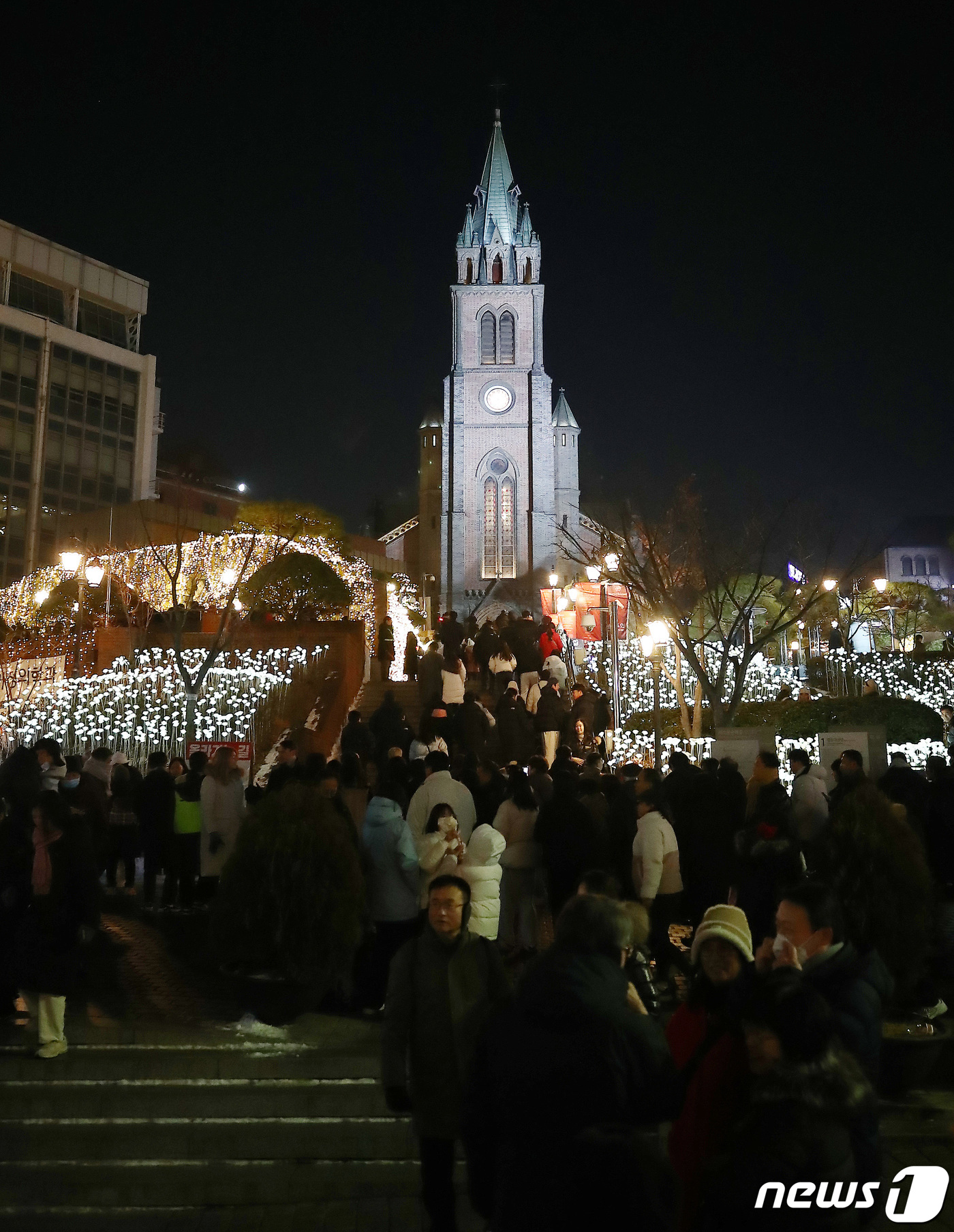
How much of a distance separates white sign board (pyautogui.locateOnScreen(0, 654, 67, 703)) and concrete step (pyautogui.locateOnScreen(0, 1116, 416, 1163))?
59.9 ft

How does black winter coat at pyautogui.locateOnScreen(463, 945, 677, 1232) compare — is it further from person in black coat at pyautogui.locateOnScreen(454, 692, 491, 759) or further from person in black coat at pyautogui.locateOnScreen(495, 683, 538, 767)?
person in black coat at pyautogui.locateOnScreen(495, 683, 538, 767)

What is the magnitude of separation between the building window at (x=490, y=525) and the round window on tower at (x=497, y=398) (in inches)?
157

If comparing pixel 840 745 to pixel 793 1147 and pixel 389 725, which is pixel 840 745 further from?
pixel 793 1147

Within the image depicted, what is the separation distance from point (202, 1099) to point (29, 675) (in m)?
23.6

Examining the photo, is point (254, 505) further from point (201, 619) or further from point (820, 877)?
point (820, 877)

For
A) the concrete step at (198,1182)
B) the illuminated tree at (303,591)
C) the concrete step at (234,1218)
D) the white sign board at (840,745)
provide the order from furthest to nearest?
the illuminated tree at (303,591) → the white sign board at (840,745) → the concrete step at (198,1182) → the concrete step at (234,1218)

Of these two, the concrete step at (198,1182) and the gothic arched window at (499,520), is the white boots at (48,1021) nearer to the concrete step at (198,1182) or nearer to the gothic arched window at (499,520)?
the concrete step at (198,1182)

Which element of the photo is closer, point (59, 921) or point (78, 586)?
point (59, 921)

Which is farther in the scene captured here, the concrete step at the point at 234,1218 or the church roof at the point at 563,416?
the church roof at the point at 563,416

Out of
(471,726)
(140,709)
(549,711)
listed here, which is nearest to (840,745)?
(549,711)

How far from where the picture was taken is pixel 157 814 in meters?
10.5

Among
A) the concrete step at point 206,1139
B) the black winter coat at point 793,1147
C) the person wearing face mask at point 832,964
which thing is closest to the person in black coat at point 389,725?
the concrete step at point 206,1139

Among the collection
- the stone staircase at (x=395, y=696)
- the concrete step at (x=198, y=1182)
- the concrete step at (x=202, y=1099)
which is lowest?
the concrete step at (x=198, y=1182)

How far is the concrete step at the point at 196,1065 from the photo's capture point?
6301 millimetres
